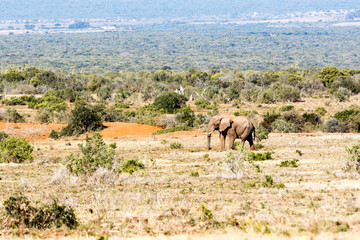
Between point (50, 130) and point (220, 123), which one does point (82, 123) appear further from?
point (220, 123)

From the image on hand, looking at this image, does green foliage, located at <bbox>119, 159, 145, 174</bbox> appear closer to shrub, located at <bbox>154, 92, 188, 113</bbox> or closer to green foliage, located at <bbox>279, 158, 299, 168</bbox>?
green foliage, located at <bbox>279, 158, 299, 168</bbox>

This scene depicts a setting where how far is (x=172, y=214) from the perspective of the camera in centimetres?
927

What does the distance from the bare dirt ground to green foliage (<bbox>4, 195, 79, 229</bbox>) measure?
0.27 metres

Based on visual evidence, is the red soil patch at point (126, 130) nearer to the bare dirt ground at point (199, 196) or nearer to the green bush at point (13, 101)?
the bare dirt ground at point (199, 196)

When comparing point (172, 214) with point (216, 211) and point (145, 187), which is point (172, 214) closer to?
point (216, 211)

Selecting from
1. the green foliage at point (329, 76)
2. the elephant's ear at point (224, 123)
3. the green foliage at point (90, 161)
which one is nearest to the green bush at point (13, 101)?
the elephant's ear at point (224, 123)

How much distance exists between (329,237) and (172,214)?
3151 millimetres

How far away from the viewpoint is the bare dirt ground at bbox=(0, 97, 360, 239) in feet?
27.0

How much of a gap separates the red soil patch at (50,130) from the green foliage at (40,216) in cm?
1776

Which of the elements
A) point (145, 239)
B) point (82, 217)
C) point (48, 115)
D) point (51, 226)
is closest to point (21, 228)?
point (51, 226)

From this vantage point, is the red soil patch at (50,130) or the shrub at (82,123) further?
the shrub at (82,123)

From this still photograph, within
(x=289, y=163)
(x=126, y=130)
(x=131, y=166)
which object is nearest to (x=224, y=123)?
(x=289, y=163)

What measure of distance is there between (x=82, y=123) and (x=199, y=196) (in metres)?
18.1

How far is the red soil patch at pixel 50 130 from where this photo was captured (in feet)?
88.7
